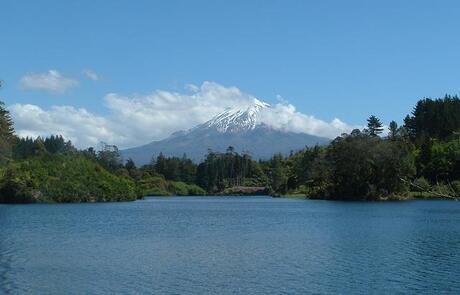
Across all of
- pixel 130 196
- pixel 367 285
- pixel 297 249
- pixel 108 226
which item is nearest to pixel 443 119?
pixel 130 196

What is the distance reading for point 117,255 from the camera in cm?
3762

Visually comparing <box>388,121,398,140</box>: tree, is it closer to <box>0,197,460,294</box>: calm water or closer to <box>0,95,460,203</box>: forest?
<box>0,95,460,203</box>: forest

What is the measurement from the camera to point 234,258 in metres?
35.6

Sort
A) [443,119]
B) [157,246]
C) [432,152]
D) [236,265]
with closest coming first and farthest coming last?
1. [236,265]
2. [157,246]
3. [432,152]
4. [443,119]

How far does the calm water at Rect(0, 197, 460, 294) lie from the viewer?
27.5m

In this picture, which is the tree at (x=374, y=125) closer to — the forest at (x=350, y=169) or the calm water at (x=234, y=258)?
the forest at (x=350, y=169)

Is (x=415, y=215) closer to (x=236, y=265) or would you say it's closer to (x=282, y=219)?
(x=282, y=219)

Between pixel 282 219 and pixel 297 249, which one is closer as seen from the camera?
pixel 297 249

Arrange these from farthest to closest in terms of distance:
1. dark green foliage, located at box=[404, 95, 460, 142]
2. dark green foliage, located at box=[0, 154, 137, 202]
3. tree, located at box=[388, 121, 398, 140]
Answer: tree, located at box=[388, 121, 398, 140] → dark green foliage, located at box=[404, 95, 460, 142] → dark green foliage, located at box=[0, 154, 137, 202]

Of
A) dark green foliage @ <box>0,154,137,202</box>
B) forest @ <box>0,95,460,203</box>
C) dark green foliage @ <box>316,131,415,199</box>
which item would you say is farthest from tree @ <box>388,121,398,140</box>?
dark green foliage @ <box>0,154,137,202</box>

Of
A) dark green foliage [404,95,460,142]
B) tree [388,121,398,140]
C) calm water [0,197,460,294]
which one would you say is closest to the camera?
calm water [0,197,460,294]

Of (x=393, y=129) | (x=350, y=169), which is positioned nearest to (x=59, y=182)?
(x=350, y=169)

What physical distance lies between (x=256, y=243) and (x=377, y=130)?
345ft

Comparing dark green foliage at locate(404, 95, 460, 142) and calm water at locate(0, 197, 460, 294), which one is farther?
dark green foliage at locate(404, 95, 460, 142)
